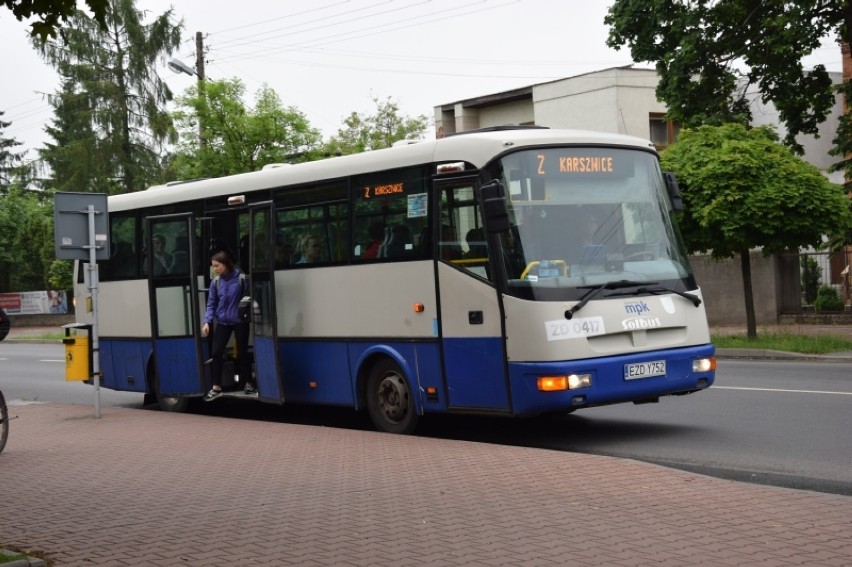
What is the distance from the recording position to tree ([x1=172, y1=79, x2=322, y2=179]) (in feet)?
111

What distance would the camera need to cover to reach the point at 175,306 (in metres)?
15.4

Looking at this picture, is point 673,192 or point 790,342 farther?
point 790,342

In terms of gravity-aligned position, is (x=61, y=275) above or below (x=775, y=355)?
above

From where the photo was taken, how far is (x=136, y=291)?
1627 cm

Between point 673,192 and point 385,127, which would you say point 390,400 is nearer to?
point 673,192

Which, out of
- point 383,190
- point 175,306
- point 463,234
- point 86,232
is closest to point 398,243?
point 383,190

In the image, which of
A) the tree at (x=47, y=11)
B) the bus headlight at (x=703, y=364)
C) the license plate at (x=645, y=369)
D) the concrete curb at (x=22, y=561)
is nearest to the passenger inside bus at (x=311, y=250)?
the license plate at (x=645, y=369)

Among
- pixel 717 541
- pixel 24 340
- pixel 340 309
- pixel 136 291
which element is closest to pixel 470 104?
pixel 24 340

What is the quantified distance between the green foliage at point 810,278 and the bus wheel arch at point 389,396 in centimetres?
1930

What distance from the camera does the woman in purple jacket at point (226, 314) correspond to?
14.0m

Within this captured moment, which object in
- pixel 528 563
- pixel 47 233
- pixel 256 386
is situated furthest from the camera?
pixel 47 233

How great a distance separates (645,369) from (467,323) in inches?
67.3

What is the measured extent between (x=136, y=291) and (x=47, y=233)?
47.0m

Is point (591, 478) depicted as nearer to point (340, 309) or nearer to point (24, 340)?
point (340, 309)
